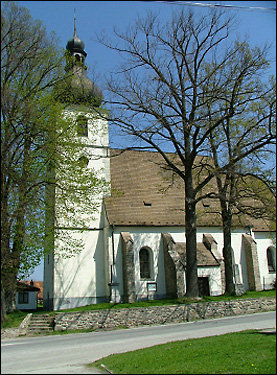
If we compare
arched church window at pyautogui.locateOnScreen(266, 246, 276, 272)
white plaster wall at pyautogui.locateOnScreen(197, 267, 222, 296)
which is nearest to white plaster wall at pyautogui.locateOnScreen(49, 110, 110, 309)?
white plaster wall at pyautogui.locateOnScreen(197, 267, 222, 296)

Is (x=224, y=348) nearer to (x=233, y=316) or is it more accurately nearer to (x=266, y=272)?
(x=233, y=316)

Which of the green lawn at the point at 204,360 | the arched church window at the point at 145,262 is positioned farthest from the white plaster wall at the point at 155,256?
the green lawn at the point at 204,360

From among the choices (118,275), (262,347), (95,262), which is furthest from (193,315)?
(262,347)

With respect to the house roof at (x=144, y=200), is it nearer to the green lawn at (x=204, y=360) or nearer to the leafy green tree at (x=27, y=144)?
the leafy green tree at (x=27, y=144)

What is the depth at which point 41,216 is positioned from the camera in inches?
685

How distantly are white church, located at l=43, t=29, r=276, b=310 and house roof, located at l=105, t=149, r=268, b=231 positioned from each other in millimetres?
74

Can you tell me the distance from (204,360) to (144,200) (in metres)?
20.4

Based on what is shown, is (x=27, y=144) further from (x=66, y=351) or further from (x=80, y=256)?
(x=80, y=256)

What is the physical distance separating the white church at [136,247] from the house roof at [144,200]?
7cm

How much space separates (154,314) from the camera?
19.0m

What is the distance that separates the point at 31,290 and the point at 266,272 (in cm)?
1983

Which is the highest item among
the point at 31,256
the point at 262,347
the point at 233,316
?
the point at 31,256

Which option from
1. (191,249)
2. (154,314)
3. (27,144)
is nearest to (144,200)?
(191,249)

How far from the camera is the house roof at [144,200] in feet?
86.0
